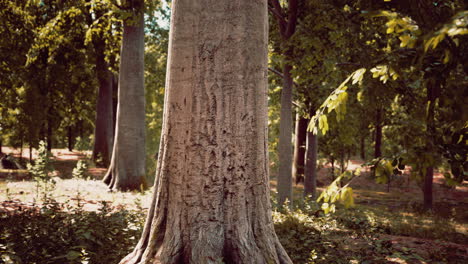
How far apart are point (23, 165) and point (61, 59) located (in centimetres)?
582

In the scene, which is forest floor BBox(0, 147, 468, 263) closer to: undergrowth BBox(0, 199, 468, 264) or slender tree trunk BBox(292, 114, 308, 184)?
undergrowth BBox(0, 199, 468, 264)

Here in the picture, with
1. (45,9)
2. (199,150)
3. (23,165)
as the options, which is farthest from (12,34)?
(199,150)

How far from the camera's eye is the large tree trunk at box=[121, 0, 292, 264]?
10.6 ft

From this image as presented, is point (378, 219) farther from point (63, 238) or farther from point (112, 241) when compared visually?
point (63, 238)

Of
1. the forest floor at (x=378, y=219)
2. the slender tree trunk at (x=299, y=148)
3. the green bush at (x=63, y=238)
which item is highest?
the slender tree trunk at (x=299, y=148)

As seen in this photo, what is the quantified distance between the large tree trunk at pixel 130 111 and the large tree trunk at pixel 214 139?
25.0ft

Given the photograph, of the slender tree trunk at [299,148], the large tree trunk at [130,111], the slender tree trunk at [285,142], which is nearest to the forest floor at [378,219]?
the large tree trunk at [130,111]

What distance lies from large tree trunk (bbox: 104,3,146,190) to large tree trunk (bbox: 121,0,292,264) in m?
7.61

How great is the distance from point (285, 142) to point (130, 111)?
15.6ft

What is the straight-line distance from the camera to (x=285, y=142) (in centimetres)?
952

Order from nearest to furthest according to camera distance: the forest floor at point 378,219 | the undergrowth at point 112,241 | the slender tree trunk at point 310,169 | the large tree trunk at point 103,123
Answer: the undergrowth at point 112,241 < the forest floor at point 378,219 < the slender tree trunk at point 310,169 < the large tree trunk at point 103,123

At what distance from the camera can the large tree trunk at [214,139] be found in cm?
325

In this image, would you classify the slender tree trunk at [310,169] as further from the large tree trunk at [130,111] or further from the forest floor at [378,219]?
the large tree trunk at [130,111]

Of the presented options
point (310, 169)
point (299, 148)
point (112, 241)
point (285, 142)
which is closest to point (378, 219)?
point (285, 142)
